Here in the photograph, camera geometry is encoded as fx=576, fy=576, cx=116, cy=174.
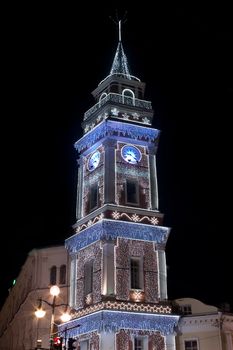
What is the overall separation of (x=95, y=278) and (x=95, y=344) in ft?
14.8

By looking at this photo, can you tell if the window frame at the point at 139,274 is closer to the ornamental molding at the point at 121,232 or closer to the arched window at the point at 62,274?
the ornamental molding at the point at 121,232

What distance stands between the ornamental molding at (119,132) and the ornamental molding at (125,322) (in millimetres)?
13776

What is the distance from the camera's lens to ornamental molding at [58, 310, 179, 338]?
1465 inches

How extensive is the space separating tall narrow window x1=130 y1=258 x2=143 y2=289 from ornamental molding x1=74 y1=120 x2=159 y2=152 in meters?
9.91

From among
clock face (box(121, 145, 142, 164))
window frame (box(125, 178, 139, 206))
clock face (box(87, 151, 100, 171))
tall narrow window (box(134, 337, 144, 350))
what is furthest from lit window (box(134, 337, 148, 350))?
clock face (box(87, 151, 100, 171))

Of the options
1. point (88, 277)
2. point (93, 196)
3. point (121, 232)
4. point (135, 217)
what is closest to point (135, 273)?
point (121, 232)

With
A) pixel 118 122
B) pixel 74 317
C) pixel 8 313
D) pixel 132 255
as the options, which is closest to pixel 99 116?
pixel 118 122

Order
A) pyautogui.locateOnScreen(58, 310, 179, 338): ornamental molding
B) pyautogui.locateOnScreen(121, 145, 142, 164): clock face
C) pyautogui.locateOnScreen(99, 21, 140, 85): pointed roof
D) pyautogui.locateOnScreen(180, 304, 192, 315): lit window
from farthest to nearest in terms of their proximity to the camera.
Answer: pyautogui.locateOnScreen(99, 21, 140, 85): pointed roof < pyautogui.locateOnScreen(180, 304, 192, 315): lit window < pyautogui.locateOnScreen(121, 145, 142, 164): clock face < pyautogui.locateOnScreen(58, 310, 179, 338): ornamental molding

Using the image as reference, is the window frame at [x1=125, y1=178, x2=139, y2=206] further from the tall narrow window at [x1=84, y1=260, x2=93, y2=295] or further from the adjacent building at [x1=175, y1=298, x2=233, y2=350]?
the adjacent building at [x1=175, y1=298, x2=233, y2=350]

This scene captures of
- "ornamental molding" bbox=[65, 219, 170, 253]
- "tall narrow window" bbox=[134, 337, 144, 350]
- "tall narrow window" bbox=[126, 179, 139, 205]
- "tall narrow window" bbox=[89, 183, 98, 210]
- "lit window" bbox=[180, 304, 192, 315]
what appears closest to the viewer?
"tall narrow window" bbox=[134, 337, 144, 350]

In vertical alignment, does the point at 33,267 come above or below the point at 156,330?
above

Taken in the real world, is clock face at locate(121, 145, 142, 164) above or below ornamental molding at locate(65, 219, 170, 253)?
above

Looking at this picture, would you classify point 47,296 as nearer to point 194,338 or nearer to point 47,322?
point 47,322

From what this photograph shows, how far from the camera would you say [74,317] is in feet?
134
